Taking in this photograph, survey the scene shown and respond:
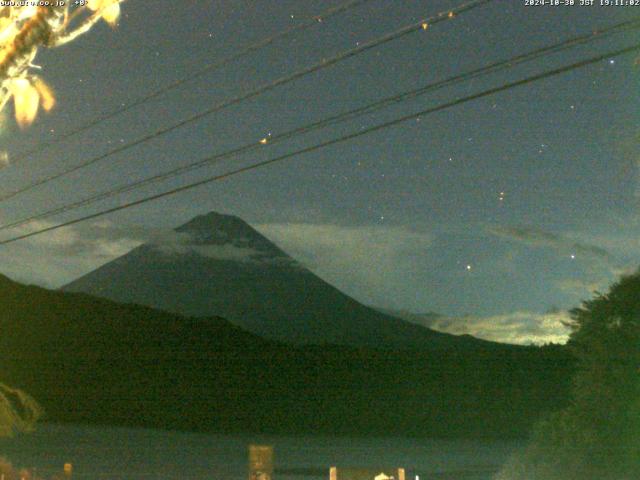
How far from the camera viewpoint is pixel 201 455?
102250 millimetres

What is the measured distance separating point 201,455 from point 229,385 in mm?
94405

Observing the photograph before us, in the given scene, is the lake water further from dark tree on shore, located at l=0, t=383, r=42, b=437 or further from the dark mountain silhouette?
dark tree on shore, located at l=0, t=383, r=42, b=437

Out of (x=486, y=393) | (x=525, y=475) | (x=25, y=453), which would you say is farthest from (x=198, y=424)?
(x=525, y=475)

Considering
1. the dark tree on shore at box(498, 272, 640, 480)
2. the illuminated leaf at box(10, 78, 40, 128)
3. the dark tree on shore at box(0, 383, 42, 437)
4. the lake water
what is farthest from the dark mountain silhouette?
the illuminated leaf at box(10, 78, 40, 128)

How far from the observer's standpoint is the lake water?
71.6 metres

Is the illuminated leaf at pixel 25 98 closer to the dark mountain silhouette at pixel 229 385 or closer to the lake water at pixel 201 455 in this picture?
the lake water at pixel 201 455

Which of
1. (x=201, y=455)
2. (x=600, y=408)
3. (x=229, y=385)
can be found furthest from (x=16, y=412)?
(x=229, y=385)

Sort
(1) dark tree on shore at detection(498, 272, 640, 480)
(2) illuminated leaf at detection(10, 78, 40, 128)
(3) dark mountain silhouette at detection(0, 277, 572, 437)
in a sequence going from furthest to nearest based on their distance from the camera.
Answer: (3) dark mountain silhouette at detection(0, 277, 572, 437) → (1) dark tree on shore at detection(498, 272, 640, 480) → (2) illuminated leaf at detection(10, 78, 40, 128)

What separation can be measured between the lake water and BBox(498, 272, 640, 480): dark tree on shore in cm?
3264

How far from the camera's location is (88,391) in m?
168

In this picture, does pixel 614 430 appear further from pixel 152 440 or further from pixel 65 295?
pixel 65 295

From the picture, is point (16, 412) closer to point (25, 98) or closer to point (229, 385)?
point (25, 98)

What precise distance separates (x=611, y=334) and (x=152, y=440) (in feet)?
409

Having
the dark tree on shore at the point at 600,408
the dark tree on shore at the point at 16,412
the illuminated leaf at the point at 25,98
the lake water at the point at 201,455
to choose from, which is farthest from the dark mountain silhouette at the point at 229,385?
the illuminated leaf at the point at 25,98
